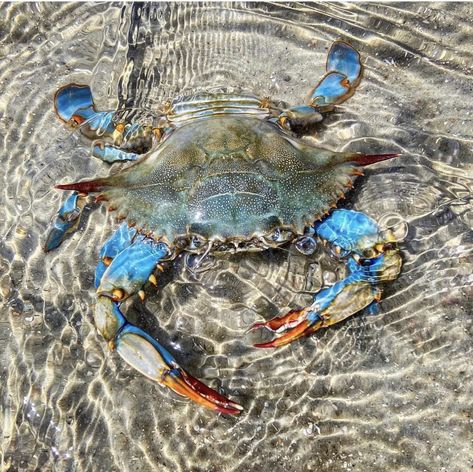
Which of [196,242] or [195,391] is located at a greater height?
[196,242]

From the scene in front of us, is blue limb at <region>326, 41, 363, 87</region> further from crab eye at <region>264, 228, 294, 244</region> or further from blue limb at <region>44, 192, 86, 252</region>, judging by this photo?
blue limb at <region>44, 192, 86, 252</region>

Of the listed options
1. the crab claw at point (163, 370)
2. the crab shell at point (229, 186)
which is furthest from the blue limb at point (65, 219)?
the crab claw at point (163, 370)

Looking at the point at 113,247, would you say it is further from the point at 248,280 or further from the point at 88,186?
the point at 248,280

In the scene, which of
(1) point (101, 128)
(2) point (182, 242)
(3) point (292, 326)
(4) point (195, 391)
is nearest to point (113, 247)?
(2) point (182, 242)

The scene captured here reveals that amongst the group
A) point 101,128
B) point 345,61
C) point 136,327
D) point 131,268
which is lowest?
point 136,327

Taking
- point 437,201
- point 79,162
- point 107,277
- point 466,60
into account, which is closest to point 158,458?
point 107,277

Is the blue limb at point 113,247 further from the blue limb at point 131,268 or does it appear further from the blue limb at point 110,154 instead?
the blue limb at point 110,154

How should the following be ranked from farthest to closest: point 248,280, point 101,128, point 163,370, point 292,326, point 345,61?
point 345,61 < point 101,128 < point 248,280 < point 292,326 < point 163,370

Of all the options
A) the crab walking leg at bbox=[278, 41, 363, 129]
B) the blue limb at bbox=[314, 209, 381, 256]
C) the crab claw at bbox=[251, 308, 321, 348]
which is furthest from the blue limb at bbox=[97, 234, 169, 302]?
the crab walking leg at bbox=[278, 41, 363, 129]
